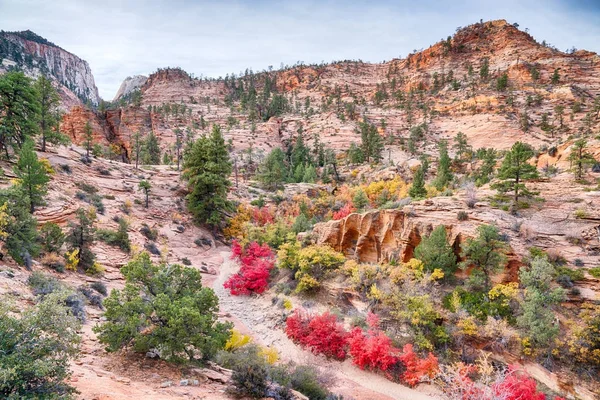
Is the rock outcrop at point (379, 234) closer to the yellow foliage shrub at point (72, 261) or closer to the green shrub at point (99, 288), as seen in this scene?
the green shrub at point (99, 288)

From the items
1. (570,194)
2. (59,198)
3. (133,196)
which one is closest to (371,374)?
(570,194)

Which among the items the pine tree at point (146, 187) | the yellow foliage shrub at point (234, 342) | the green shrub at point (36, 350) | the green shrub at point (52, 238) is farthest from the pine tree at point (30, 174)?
the green shrub at point (36, 350)

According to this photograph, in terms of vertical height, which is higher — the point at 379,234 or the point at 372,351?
the point at 379,234

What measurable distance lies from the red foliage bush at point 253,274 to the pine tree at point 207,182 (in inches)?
464

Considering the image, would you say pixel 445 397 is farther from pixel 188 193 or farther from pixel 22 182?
pixel 188 193

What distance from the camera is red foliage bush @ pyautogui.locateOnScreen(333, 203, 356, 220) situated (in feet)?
130

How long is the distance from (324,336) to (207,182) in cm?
2723

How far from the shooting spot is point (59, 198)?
28.2 metres

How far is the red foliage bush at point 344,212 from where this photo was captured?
39484mm

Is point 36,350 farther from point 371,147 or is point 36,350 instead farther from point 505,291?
point 371,147

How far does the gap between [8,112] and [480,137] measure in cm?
8399

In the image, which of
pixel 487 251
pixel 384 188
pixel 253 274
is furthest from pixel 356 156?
pixel 487 251

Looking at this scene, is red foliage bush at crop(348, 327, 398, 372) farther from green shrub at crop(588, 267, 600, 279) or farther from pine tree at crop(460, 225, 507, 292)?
green shrub at crop(588, 267, 600, 279)

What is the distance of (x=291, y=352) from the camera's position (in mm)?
19750
